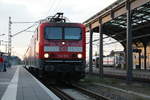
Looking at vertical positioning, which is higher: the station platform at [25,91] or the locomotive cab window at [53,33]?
the locomotive cab window at [53,33]

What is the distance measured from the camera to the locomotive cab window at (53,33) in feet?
71.7

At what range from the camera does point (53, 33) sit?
21922 mm

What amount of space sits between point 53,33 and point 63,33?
21.3 inches

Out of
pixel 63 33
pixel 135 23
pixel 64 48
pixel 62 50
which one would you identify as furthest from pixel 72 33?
pixel 135 23

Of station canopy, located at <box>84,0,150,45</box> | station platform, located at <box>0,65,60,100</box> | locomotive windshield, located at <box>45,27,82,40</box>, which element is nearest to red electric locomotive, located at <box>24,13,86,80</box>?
locomotive windshield, located at <box>45,27,82,40</box>

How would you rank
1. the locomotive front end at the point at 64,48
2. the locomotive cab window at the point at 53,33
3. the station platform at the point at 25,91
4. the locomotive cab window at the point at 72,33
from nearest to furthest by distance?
the station platform at the point at 25,91, the locomotive front end at the point at 64,48, the locomotive cab window at the point at 53,33, the locomotive cab window at the point at 72,33

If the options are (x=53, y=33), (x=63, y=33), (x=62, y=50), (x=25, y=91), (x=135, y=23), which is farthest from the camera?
(x=135, y=23)

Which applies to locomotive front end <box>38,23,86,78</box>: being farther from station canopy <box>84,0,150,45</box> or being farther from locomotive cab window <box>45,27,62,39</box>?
station canopy <box>84,0,150,45</box>

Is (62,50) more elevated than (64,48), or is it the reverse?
(64,48)

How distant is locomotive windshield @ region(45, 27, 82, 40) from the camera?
21.9m

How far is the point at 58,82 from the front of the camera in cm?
2577

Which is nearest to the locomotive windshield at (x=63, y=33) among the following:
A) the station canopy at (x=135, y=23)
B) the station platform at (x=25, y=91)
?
the station platform at (x=25, y=91)

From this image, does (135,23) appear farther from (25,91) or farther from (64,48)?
(25,91)

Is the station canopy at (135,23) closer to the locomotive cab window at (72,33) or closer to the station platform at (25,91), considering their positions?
the locomotive cab window at (72,33)
